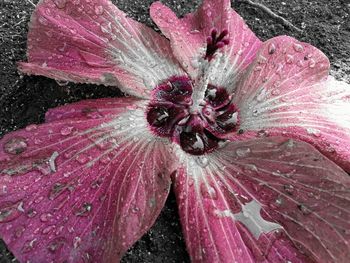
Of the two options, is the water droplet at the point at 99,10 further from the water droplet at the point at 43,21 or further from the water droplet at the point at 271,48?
the water droplet at the point at 271,48

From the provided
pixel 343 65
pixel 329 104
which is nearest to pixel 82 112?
pixel 329 104

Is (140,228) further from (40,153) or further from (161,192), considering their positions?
(40,153)

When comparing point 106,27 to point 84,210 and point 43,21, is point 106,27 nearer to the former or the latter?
point 43,21

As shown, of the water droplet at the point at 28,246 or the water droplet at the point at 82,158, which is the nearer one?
the water droplet at the point at 28,246

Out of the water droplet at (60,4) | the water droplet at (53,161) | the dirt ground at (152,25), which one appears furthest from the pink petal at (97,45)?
the water droplet at (53,161)

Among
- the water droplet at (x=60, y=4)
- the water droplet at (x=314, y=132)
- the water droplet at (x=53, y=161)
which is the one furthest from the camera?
the water droplet at (x=60, y=4)
